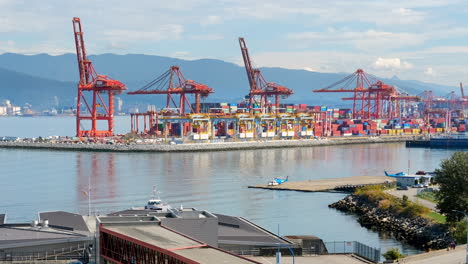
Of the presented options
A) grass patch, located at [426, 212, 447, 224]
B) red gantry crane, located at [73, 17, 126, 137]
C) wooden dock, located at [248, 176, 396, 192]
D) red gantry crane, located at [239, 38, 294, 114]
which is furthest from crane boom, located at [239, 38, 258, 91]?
grass patch, located at [426, 212, 447, 224]

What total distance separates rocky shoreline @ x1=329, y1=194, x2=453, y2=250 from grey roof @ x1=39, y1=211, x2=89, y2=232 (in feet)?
27.7

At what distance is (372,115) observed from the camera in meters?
92.1

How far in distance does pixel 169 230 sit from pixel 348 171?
95.8ft

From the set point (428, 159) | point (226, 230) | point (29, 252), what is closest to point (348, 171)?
point (428, 159)

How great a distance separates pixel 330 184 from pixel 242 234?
17069mm

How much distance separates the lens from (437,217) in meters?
21.7

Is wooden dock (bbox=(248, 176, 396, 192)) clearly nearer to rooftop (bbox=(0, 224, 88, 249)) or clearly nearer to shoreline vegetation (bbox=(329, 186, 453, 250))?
shoreline vegetation (bbox=(329, 186, 453, 250))

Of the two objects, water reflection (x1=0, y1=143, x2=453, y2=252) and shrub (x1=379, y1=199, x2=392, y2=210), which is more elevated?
shrub (x1=379, y1=199, x2=392, y2=210)

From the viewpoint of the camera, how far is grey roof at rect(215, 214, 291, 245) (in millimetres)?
15562

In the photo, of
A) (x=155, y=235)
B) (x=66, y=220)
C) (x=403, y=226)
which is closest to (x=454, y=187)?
(x=403, y=226)

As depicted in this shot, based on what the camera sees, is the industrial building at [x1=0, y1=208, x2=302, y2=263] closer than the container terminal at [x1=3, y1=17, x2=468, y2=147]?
Yes

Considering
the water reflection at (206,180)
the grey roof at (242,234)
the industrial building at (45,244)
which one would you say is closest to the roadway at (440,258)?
the grey roof at (242,234)

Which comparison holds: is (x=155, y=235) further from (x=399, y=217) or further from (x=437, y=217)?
(x=399, y=217)

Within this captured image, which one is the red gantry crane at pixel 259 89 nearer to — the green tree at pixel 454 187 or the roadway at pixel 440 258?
the green tree at pixel 454 187
